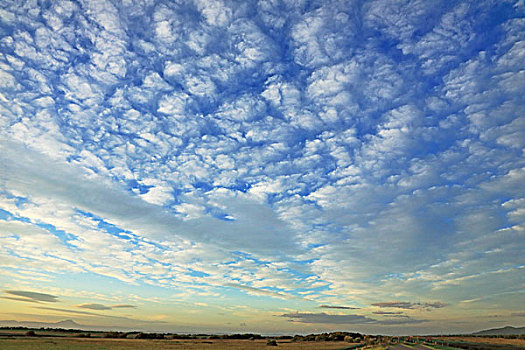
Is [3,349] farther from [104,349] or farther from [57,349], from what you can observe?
[104,349]

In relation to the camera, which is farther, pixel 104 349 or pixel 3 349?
pixel 104 349

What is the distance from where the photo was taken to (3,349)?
7394 centimetres

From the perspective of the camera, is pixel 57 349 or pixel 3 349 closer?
pixel 3 349

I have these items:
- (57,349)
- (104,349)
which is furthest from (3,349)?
(104,349)

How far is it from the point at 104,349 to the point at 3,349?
19352mm

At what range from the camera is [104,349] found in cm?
8419

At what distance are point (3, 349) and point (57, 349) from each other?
33.6 feet

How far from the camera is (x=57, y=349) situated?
265ft

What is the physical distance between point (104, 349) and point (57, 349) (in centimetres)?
952
